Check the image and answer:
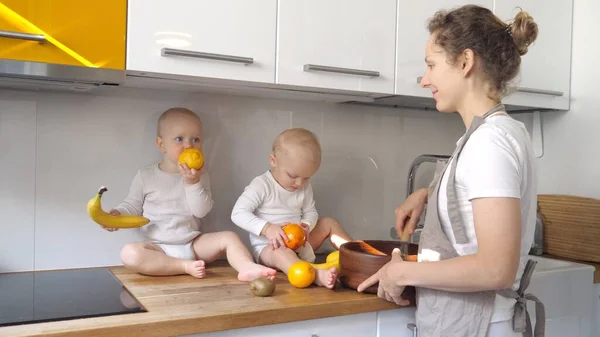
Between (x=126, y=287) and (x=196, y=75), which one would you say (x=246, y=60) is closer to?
(x=196, y=75)

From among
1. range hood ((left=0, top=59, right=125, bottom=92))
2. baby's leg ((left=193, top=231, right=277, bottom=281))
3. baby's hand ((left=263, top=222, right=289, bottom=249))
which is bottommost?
baby's leg ((left=193, top=231, right=277, bottom=281))

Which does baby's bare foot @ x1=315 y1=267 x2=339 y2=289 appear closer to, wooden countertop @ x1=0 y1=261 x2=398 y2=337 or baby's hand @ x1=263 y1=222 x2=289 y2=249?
wooden countertop @ x1=0 y1=261 x2=398 y2=337

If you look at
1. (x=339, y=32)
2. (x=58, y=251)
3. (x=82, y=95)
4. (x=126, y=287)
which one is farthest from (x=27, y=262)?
(x=339, y=32)

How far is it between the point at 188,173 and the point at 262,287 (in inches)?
14.7

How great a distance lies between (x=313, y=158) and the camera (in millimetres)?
1514

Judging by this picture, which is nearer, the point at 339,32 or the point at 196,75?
the point at 196,75

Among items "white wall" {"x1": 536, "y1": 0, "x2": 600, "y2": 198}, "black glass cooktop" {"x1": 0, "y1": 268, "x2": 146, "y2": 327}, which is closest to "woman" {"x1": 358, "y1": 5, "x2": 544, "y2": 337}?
"black glass cooktop" {"x1": 0, "y1": 268, "x2": 146, "y2": 327}

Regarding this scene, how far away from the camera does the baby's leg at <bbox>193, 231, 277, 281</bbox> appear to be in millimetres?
1393

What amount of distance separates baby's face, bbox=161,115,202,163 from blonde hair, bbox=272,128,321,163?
225 millimetres

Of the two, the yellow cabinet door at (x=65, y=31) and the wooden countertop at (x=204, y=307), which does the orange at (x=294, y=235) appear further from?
the yellow cabinet door at (x=65, y=31)

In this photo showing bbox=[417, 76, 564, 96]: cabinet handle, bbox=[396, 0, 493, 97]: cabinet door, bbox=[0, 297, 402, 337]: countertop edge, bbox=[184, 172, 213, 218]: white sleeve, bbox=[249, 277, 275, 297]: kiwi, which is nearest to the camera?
bbox=[0, 297, 402, 337]: countertop edge

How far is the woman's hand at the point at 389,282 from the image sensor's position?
3.78 feet

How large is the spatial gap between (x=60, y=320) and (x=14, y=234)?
493 millimetres

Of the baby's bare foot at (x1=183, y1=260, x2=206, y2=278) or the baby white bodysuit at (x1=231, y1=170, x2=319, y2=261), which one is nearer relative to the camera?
the baby's bare foot at (x1=183, y1=260, x2=206, y2=278)
